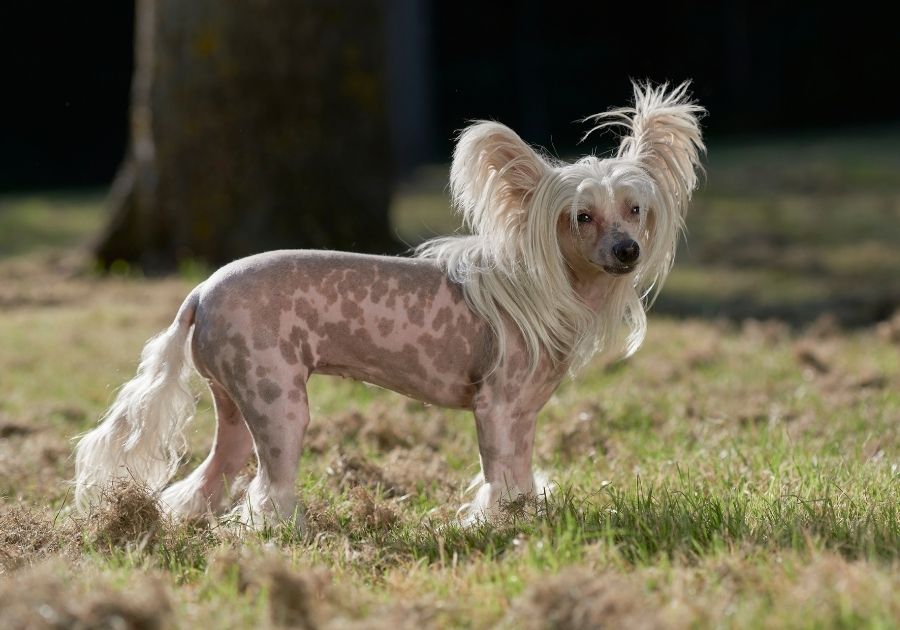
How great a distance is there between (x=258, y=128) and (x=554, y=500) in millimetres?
6418

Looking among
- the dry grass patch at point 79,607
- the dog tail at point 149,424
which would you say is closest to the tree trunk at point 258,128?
the dog tail at point 149,424

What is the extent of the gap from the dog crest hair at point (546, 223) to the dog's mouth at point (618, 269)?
166 mm

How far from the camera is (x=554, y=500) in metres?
3.86

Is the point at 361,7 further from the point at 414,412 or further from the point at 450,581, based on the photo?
the point at 450,581

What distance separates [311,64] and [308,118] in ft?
1.38

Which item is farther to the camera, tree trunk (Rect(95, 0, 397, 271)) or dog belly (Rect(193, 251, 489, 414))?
tree trunk (Rect(95, 0, 397, 271))

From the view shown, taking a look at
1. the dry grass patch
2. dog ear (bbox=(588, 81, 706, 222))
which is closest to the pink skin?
dog ear (bbox=(588, 81, 706, 222))

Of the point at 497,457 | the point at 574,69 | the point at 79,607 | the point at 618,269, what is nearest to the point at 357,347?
the point at 497,457

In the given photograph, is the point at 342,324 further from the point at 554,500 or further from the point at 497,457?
the point at 554,500

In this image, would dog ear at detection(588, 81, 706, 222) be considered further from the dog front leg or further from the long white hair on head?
the dog front leg

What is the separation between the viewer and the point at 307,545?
369 cm

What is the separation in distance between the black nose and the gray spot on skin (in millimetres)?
1115

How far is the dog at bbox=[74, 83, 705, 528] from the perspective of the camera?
12.6 feet

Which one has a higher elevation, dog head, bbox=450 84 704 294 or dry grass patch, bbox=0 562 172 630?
dog head, bbox=450 84 704 294
